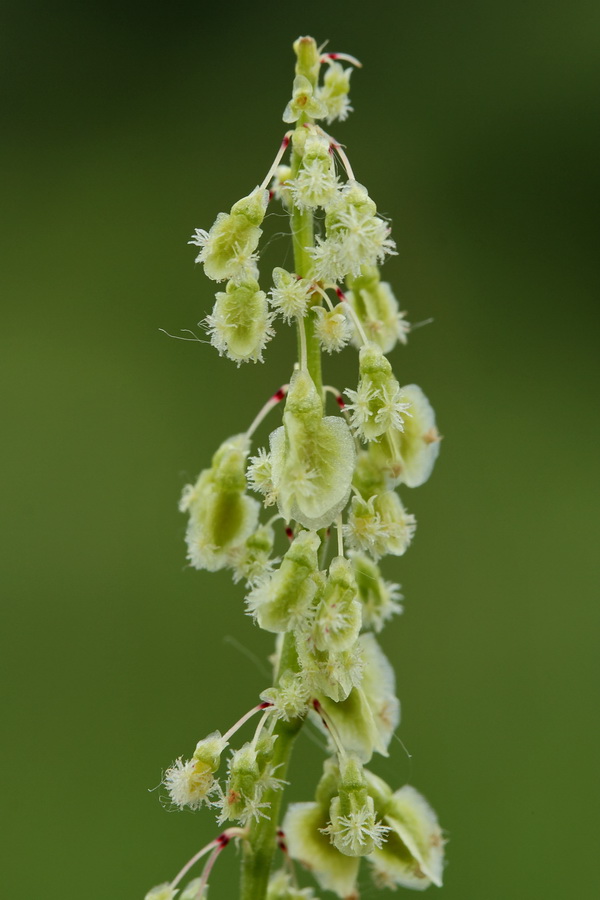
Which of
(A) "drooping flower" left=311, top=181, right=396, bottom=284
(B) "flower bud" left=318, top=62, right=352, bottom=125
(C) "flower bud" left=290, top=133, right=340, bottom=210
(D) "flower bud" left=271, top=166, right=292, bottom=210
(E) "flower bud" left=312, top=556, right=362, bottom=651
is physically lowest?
(E) "flower bud" left=312, top=556, right=362, bottom=651

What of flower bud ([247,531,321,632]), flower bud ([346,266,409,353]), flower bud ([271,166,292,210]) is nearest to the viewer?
flower bud ([247,531,321,632])

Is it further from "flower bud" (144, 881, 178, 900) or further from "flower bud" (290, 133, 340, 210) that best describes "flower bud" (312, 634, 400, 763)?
"flower bud" (290, 133, 340, 210)

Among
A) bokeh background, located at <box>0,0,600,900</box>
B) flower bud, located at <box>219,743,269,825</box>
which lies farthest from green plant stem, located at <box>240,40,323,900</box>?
bokeh background, located at <box>0,0,600,900</box>

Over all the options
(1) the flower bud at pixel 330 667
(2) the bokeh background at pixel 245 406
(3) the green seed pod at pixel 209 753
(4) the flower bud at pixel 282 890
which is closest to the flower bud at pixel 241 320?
(1) the flower bud at pixel 330 667

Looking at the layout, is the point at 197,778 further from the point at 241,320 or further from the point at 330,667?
the point at 241,320

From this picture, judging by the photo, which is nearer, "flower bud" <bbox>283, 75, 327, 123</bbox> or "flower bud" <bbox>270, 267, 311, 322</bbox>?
"flower bud" <bbox>270, 267, 311, 322</bbox>

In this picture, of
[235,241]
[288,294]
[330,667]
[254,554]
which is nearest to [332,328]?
[288,294]

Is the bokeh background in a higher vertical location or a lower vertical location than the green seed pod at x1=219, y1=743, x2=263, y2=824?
higher

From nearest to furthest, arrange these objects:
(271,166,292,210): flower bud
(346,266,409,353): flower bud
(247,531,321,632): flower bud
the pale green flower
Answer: (247,531,321,632): flower bud, the pale green flower, (271,166,292,210): flower bud, (346,266,409,353): flower bud
